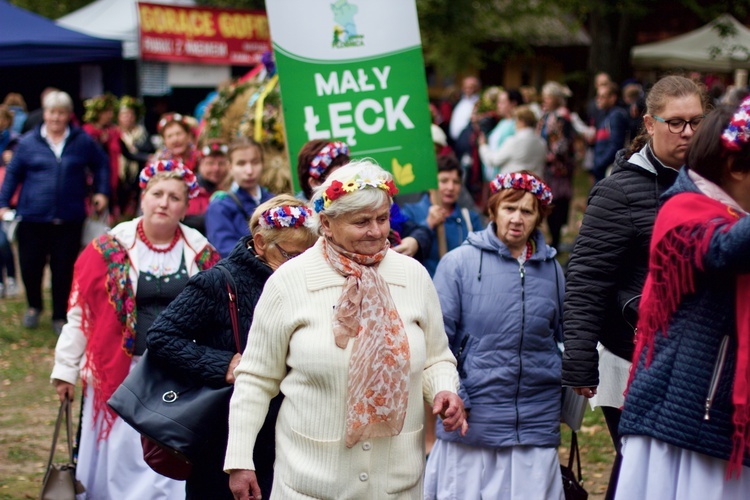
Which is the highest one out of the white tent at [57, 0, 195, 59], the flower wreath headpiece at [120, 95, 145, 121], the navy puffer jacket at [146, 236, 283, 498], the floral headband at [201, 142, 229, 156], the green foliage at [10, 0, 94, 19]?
the green foliage at [10, 0, 94, 19]

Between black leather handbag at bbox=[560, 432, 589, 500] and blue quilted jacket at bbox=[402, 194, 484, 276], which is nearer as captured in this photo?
black leather handbag at bbox=[560, 432, 589, 500]

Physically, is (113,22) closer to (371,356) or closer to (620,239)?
(620,239)

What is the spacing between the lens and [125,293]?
17.5ft

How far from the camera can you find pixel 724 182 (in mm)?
3232

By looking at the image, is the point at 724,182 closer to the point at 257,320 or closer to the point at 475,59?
the point at 257,320

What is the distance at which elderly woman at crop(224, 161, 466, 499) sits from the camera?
354cm

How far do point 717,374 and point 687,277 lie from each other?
0.97 feet

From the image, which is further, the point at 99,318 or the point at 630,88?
the point at 630,88

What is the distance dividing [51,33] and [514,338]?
55.1 feet

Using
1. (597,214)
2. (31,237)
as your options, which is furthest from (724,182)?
(31,237)

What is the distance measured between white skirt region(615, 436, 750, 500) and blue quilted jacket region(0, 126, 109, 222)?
26.8 feet

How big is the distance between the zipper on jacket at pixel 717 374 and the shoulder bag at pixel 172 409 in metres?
1.83

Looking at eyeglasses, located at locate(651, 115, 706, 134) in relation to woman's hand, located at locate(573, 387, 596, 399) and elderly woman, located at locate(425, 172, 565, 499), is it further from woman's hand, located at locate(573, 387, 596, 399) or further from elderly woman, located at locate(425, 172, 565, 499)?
elderly woman, located at locate(425, 172, 565, 499)

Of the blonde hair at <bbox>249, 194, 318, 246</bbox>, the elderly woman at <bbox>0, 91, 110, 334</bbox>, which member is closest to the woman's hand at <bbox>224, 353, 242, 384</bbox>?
the blonde hair at <bbox>249, 194, 318, 246</bbox>
